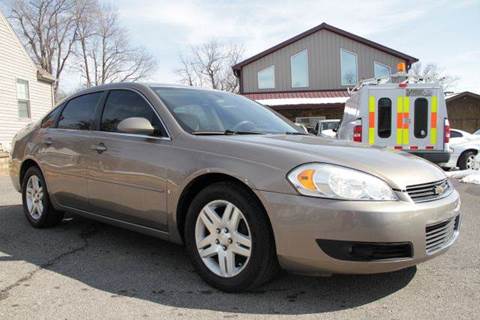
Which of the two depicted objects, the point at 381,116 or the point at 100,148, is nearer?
the point at 100,148

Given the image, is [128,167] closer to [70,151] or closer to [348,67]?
[70,151]

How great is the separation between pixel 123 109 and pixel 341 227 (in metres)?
2.37

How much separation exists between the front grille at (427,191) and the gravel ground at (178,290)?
67cm

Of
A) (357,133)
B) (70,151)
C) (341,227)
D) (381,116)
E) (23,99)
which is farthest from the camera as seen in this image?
(23,99)

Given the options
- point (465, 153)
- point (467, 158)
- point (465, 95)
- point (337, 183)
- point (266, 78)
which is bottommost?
point (467, 158)

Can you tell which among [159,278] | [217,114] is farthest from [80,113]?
[159,278]

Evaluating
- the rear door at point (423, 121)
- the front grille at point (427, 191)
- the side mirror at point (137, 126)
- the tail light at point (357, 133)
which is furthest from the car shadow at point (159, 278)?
the rear door at point (423, 121)

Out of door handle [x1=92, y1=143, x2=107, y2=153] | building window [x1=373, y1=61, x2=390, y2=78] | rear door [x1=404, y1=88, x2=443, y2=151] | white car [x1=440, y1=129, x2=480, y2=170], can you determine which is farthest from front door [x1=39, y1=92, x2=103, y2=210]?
building window [x1=373, y1=61, x2=390, y2=78]

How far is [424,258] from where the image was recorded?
115 inches

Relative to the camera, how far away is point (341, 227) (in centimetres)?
274

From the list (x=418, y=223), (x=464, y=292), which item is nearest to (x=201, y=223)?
(x=418, y=223)

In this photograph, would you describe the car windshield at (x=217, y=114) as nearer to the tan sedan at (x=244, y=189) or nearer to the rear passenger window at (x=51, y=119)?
the tan sedan at (x=244, y=189)

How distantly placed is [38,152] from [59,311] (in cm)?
255

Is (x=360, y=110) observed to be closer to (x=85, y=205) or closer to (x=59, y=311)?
(x=85, y=205)
